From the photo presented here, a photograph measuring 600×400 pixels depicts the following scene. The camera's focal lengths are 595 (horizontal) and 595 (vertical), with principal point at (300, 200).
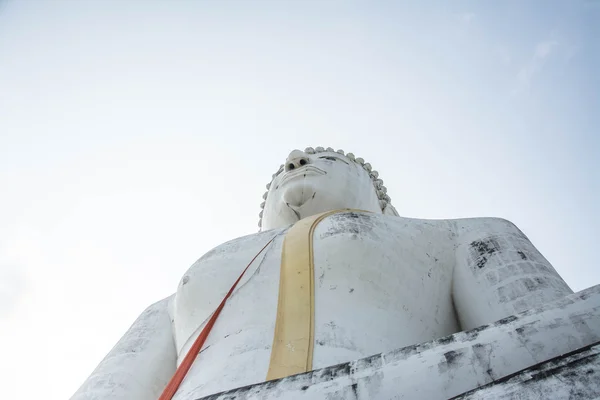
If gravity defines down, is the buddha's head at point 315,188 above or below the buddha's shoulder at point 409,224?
above

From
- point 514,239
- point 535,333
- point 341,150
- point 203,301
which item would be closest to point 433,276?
point 514,239

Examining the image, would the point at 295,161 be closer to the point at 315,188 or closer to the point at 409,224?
the point at 315,188

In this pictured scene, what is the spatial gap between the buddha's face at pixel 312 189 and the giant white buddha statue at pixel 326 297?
2.72ft

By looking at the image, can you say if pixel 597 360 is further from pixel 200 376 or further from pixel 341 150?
pixel 341 150

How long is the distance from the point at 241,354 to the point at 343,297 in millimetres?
693

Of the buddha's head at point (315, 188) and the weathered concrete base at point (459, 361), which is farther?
the buddha's head at point (315, 188)

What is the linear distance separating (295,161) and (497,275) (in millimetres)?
2479

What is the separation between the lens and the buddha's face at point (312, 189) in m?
5.16

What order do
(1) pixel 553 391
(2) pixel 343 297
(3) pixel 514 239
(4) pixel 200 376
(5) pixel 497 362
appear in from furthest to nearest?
1. (3) pixel 514 239
2. (2) pixel 343 297
3. (4) pixel 200 376
4. (5) pixel 497 362
5. (1) pixel 553 391

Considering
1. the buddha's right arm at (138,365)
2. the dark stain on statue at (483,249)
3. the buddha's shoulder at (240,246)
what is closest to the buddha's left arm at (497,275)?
the dark stain on statue at (483,249)

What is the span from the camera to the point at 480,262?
361 cm

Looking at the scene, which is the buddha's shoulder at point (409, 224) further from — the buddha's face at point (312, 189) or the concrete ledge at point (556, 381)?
→ the concrete ledge at point (556, 381)

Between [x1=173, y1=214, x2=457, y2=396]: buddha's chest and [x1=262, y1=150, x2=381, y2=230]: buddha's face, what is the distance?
97cm

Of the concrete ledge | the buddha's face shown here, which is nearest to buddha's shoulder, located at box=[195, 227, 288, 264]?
the buddha's face
